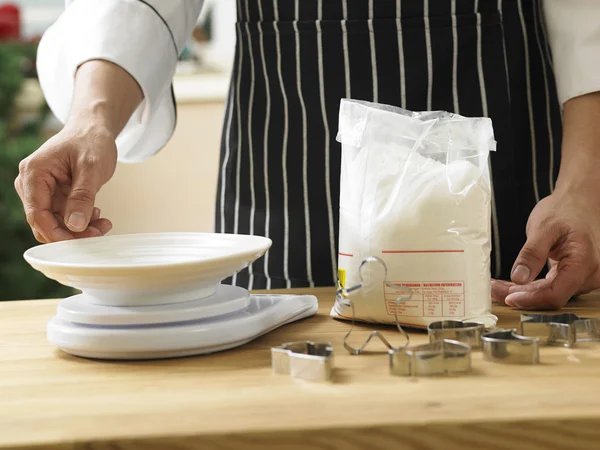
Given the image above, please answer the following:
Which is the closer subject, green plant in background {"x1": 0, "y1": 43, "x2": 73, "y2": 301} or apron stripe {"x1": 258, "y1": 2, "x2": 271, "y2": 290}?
apron stripe {"x1": 258, "y1": 2, "x2": 271, "y2": 290}

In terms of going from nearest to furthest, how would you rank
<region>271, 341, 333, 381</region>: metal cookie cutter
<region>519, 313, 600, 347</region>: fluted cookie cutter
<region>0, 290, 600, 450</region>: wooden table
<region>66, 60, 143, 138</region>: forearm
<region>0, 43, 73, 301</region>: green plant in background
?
<region>0, 290, 600, 450</region>: wooden table < <region>271, 341, 333, 381</region>: metal cookie cutter < <region>519, 313, 600, 347</region>: fluted cookie cutter < <region>66, 60, 143, 138</region>: forearm < <region>0, 43, 73, 301</region>: green plant in background

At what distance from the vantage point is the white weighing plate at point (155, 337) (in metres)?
0.68

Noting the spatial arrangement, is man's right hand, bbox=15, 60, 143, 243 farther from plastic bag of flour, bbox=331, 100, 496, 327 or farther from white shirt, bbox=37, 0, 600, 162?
→ plastic bag of flour, bbox=331, 100, 496, 327

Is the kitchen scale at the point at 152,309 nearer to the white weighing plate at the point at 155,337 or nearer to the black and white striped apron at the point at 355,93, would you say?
the white weighing plate at the point at 155,337

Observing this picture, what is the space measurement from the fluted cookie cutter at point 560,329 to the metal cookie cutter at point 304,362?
21 cm

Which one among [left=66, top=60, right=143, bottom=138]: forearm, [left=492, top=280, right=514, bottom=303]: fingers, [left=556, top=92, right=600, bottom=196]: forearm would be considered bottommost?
[left=492, top=280, right=514, bottom=303]: fingers

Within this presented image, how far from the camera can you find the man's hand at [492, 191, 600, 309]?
88 centimetres

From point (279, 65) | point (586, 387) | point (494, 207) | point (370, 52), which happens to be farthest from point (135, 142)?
point (586, 387)

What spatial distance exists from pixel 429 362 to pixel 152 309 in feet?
0.82

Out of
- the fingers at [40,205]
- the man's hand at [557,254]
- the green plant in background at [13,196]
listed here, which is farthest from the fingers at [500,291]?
the green plant in background at [13,196]

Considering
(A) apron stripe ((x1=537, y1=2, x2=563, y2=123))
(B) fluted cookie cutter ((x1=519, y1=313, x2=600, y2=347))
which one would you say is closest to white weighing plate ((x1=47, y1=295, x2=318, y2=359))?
(B) fluted cookie cutter ((x1=519, y1=313, x2=600, y2=347))

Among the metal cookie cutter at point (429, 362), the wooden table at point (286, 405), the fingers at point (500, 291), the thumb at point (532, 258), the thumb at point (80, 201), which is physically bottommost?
the wooden table at point (286, 405)

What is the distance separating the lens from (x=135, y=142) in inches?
49.8

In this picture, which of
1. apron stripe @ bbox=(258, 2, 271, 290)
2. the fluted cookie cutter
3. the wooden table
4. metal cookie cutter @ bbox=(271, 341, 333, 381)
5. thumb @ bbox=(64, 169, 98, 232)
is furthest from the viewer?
apron stripe @ bbox=(258, 2, 271, 290)
